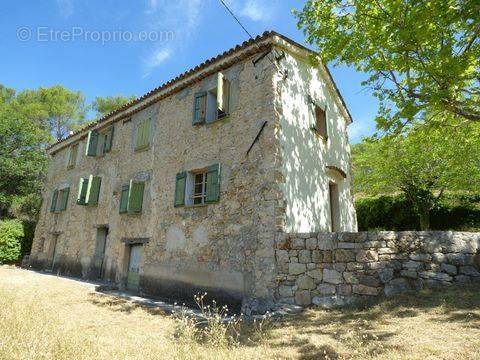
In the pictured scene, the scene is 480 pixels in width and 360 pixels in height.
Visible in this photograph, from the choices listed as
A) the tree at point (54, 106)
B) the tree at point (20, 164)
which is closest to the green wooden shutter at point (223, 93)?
the tree at point (20, 164)

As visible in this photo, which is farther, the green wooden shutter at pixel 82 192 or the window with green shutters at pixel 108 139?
the window with green shutters at pixel 108 139

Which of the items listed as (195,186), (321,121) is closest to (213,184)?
(195,186)

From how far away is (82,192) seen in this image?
12.4 meters

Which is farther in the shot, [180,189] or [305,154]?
[180,189]

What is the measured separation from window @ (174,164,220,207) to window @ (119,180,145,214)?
191 cm

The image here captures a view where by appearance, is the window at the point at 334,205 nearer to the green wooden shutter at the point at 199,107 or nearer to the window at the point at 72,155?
the green wooden shutter at the point at 199,107

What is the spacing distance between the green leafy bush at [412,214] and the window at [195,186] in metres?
10.2

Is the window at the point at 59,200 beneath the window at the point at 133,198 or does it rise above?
above

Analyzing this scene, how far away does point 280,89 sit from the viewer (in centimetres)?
780

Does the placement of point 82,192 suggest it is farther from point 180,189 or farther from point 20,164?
point 20,164

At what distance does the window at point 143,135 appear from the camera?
1065 centimetres

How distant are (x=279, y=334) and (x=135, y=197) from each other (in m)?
6.93

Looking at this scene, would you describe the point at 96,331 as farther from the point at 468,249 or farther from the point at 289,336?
the point at 468,249

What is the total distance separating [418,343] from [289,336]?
178cm
